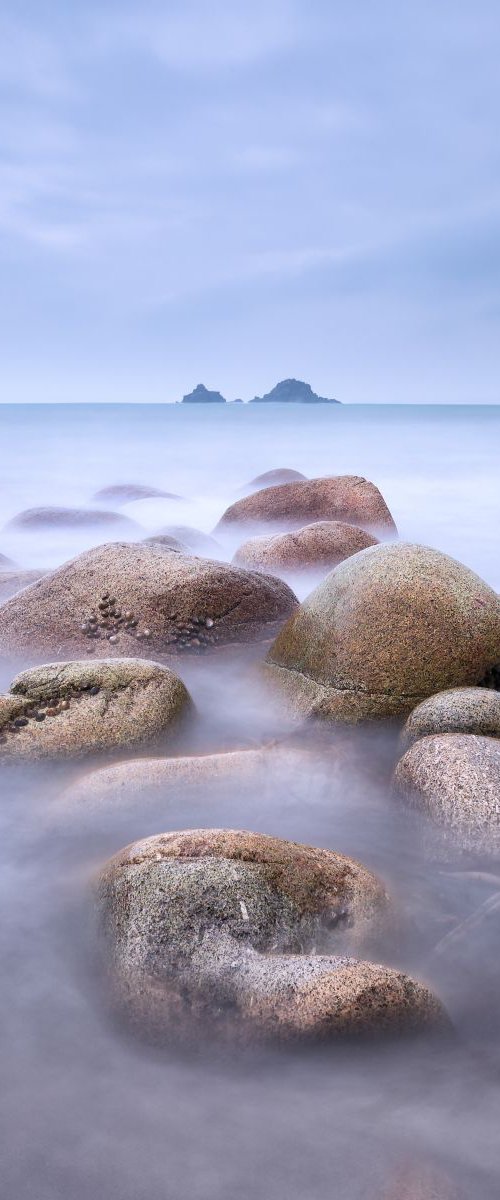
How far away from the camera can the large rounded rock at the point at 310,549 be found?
27.4 ft

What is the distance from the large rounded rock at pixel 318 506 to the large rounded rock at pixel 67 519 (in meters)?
1.52

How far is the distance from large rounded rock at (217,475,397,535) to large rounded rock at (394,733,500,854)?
24.0ft

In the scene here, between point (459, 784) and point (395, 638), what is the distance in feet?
3.91

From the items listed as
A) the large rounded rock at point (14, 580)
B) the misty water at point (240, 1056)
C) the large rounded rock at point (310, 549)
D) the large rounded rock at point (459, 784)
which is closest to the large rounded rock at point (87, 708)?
the misty water at point (240, 1056)

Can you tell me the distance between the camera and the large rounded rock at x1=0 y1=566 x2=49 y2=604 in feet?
24.4

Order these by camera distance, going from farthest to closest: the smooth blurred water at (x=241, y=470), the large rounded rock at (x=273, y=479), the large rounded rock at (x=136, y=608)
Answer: the large rounded rock at (x=273, y=479), the smooth blurred water at (x=241, y=470), the large rounded rock at (x=136, y=608)

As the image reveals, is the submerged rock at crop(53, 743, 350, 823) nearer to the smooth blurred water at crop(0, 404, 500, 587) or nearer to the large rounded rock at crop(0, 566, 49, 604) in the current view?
the large rounded rock at crop(0, 566, 49, 604)

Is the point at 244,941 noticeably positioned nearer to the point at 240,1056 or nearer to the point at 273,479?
the point at 240,1056

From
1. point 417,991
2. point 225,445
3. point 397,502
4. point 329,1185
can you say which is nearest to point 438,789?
point 417,991

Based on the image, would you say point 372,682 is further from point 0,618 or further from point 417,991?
point 0,618

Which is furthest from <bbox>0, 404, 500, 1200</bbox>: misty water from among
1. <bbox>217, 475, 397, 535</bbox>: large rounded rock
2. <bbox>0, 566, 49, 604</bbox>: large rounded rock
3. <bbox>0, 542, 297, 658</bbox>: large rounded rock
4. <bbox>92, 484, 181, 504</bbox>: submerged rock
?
<bbox>92, 484, 181, 504</bbox>: submerged rock

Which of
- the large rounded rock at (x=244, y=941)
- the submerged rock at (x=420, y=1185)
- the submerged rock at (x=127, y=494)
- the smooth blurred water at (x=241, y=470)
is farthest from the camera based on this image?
the submerged rock at (x=127, y=494)

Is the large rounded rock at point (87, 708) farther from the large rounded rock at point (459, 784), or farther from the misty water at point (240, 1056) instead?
the large rounded rock at point (459, 784)

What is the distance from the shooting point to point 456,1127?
2174 mm
